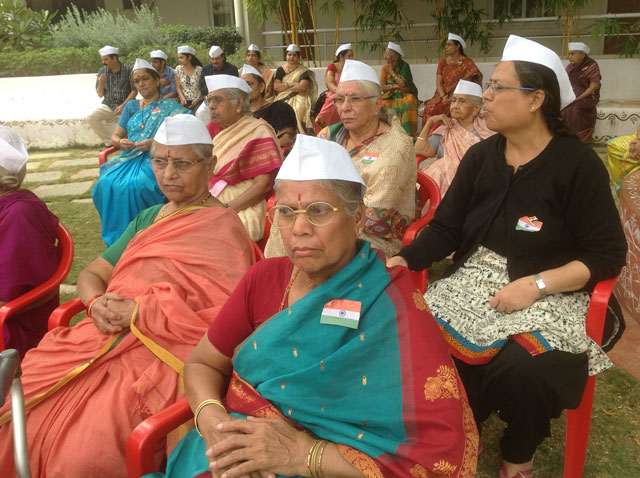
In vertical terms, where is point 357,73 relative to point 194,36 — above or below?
below

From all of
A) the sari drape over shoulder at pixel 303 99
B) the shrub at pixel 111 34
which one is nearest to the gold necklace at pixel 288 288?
the sari drape over shoulder at pixel 303 99

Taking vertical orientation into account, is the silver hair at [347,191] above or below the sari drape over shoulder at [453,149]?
above

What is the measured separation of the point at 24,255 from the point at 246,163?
1700mm

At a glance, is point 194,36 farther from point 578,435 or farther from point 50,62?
point 578,435

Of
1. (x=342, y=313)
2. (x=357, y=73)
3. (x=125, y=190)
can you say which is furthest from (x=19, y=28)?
(x=342, y=313)

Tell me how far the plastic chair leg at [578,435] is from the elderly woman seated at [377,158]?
4.22ft

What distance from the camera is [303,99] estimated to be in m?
8.00

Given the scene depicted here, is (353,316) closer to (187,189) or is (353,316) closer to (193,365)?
(193,365)

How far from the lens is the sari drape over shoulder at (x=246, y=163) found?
3.82 meters

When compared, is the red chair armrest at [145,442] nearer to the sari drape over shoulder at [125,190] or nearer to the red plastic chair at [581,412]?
the red plastic chair at [581,412]

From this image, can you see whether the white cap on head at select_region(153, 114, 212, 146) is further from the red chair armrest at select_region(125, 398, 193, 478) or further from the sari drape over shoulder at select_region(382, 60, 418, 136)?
the sari drape over shoulder at select_region(382, 60, 418, 136)

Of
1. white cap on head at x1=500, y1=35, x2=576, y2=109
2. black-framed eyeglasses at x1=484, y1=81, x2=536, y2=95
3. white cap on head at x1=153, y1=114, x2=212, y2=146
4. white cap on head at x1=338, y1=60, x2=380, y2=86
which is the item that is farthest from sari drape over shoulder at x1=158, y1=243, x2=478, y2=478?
white cap on head at x1=338, y1=60, x2=380, y2=86

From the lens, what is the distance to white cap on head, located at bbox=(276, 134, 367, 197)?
1.67 metres

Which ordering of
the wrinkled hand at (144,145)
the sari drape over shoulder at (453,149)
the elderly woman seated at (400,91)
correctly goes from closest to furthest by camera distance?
1. the sari drape over shoulder at (453,149)
2. the wrinkled hand at (144,145)
3. the elderly woman seated at (400,91)
